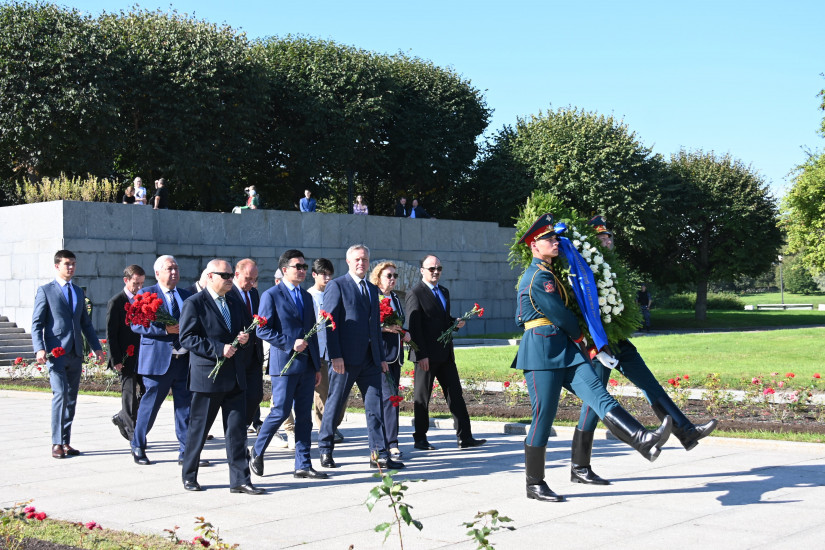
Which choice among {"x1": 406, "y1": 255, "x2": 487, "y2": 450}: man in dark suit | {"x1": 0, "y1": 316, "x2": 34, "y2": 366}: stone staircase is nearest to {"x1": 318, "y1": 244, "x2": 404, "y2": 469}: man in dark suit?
{"x1": 406, "y1": 255, "x2": 487, "y2": 450}: man in dark suit

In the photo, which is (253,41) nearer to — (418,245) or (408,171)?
(408,171)

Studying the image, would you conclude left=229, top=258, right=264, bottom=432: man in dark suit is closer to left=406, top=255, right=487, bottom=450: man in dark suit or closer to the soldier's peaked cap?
left=406, top=255, right=487, bottom=450: man in dark suit

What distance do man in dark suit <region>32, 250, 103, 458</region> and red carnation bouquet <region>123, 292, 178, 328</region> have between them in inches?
56.6

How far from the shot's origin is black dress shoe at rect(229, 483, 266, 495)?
23.3 ft

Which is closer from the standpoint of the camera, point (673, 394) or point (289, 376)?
point (289, 376)

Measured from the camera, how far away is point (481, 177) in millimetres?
41219

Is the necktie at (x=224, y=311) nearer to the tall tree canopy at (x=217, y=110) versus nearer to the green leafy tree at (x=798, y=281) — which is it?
the tall tree canopy at (x=217, y=110)

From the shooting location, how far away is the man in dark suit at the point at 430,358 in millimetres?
9367

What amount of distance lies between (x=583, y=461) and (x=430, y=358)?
2545 mm

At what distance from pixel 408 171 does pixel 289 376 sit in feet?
105

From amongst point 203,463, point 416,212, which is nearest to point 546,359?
point 203,463

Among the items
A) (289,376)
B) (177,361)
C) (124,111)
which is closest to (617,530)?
(289,376)

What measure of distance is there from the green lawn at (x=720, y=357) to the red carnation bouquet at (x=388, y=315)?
18.4ft

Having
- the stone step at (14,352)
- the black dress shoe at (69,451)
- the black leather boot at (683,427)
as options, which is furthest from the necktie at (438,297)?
the stone step at (14,352)
